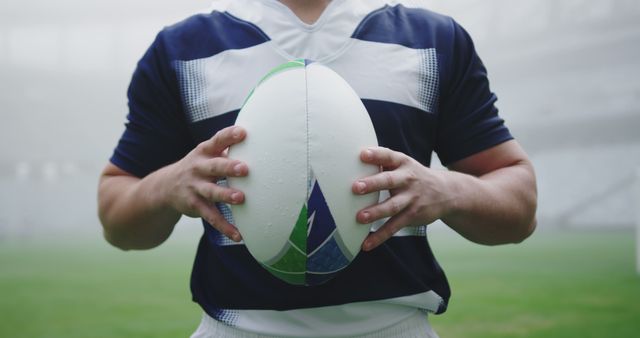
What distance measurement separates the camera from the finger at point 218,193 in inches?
39.7

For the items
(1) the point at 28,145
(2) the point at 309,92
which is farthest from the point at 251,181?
(1) the point at 28,145

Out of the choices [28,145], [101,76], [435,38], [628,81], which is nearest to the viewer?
[435,38]

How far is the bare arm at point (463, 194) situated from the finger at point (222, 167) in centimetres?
19

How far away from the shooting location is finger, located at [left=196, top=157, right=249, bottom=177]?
3.26ft

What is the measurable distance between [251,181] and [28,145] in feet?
106

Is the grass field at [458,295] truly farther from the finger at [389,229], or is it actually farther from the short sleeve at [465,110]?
the finger at [389,229]

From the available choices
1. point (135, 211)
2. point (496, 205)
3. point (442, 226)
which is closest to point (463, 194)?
point (496, 205)

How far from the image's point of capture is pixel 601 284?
693cm

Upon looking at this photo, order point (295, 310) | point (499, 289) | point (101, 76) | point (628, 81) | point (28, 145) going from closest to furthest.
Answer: point (295, 310) < point (499, 289) < point (628, 81) < point (28, 145) < point (101, 76)

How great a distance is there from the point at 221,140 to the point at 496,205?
0.56 meters

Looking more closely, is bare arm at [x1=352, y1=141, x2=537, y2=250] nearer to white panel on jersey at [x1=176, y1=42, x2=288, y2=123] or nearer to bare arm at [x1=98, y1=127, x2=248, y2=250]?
bare arm at [x1=98, y1=127, x2=248, y2=250]

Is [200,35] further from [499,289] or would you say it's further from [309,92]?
[499,289]

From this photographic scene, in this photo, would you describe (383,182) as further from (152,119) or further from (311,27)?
(152,119)

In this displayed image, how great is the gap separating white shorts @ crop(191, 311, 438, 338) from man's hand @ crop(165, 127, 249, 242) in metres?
0.30
